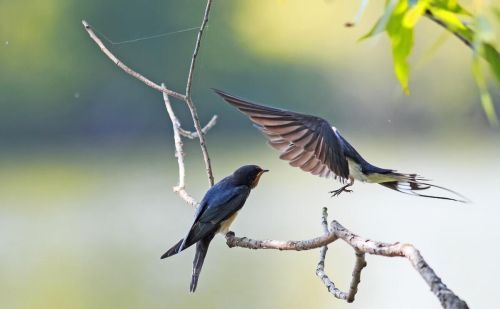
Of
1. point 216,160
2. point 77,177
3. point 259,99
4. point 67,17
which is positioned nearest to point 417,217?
point 216,160

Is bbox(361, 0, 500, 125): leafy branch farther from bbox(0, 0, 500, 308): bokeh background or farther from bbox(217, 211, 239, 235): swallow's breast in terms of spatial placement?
bbox(0, 0, 500, 308): bokeh background

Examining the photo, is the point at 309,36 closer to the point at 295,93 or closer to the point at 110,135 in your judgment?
the point at 295,93

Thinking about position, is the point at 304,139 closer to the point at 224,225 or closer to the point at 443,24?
the point at 224,225

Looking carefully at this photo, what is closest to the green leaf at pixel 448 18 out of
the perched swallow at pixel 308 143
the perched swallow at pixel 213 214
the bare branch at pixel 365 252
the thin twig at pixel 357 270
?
the bare branch at pixel 365 252

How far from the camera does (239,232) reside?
461 centimetres

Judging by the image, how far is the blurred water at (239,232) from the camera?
4.29 meters

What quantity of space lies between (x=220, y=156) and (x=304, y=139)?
14.2 feet

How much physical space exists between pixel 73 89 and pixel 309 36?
5.88 feet

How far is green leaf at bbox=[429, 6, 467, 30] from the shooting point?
0.60 metres

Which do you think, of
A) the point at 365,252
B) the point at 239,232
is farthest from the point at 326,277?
the point at 239,232

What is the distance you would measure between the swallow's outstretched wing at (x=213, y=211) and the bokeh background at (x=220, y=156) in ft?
7.31

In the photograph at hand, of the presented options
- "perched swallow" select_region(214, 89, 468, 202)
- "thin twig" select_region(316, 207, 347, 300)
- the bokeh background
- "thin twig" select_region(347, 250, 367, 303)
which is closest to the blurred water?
the bokeh background

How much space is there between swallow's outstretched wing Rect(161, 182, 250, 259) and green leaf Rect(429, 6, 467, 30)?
3.90 ft

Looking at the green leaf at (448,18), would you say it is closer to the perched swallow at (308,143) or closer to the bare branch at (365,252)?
the bare branch at (365,252)
